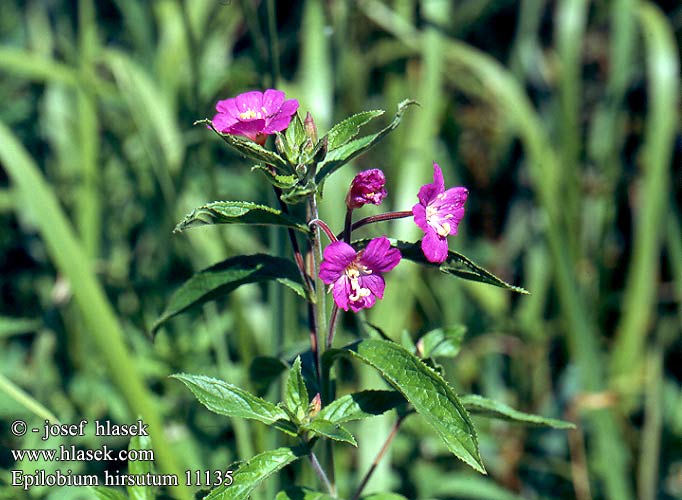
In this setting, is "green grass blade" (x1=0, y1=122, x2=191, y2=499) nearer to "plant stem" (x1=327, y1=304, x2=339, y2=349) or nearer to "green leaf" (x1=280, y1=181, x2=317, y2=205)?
"plant stem" (x1=327, y1=304, x2=339, y2=349)

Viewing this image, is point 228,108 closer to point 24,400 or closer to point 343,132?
point 343,132

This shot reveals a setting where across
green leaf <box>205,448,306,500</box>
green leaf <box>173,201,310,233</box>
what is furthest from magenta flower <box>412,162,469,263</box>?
green leaf <box>205,448,306,500</box>

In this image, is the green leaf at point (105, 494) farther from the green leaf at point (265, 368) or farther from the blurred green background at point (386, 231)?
the blurred green background at point (386, 231)

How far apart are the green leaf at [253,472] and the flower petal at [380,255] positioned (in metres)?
0.18

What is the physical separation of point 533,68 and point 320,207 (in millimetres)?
982

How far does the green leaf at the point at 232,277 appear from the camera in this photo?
0.70 m

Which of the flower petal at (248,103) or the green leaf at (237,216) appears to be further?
the flower petal at (248,103)

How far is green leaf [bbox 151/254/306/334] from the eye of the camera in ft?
2.30

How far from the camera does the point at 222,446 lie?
52.9 inches

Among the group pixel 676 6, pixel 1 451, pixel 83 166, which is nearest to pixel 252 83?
pixel 83 166

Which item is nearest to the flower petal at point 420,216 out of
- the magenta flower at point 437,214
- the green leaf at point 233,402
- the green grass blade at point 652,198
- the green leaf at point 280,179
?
the magenta flower at point 437,214

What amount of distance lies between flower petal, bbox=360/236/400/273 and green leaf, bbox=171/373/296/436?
0.51ft

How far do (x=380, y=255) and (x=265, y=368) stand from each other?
0.21 m

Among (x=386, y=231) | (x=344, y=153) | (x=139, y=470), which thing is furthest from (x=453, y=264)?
(x=386, y=231)
